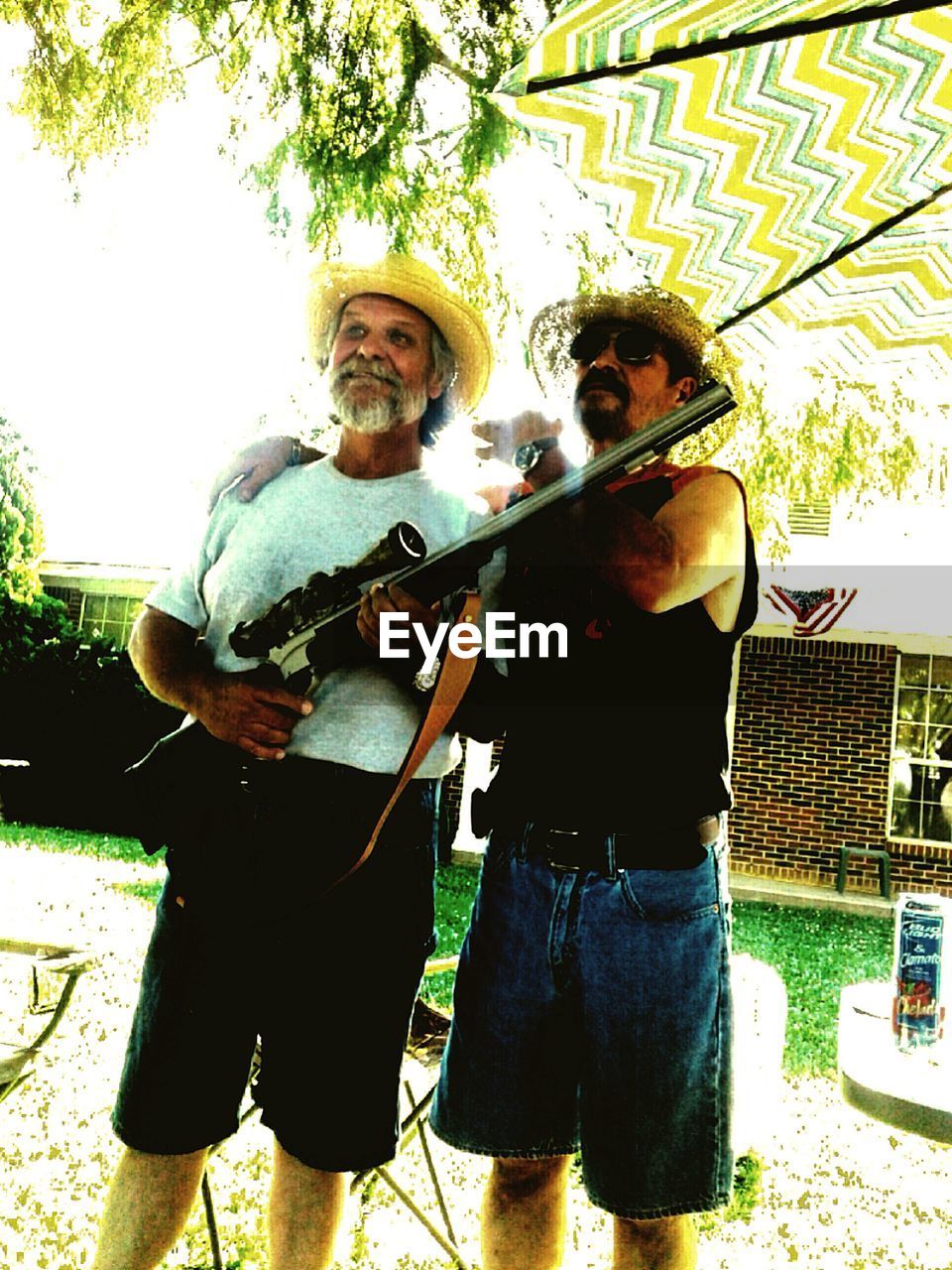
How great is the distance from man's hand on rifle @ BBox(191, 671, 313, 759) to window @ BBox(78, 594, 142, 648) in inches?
575

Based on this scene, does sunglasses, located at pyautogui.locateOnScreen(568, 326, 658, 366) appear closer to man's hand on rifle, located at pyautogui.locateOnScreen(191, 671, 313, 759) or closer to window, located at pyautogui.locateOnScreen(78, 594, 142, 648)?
man's hand on rifle, located at pyautogui.locateOnScreen(191, 671, 313, 759)

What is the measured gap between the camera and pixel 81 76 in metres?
4.94

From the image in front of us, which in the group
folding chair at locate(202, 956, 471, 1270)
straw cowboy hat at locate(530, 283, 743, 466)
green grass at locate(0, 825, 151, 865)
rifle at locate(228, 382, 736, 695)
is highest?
straw cowboy hat at locate(530, 283, 743, 466)

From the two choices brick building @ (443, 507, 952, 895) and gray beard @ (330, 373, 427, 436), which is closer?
gray beard @ (330, 373, 427, 436)

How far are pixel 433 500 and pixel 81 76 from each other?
4.08 metres

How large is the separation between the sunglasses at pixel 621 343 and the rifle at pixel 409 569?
267mm

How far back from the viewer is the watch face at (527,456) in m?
1.92

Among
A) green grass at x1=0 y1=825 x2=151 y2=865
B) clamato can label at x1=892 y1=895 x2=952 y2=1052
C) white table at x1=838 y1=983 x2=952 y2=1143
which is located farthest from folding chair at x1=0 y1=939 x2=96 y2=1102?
green grass at x1=0 y1=825 x2=151 y2=865

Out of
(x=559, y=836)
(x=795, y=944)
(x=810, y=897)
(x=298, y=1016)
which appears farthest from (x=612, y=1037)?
(x=810, y=897)

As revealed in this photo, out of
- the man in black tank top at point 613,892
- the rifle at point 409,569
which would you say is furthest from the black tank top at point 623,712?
the rifle at point 409,569

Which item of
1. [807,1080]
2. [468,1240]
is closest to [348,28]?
[468,1240]

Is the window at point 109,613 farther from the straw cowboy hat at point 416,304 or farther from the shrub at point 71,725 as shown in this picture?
the straw cowboy hat at point 416,304

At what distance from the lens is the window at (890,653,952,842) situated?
439 inches

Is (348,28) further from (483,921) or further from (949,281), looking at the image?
(483,921)
